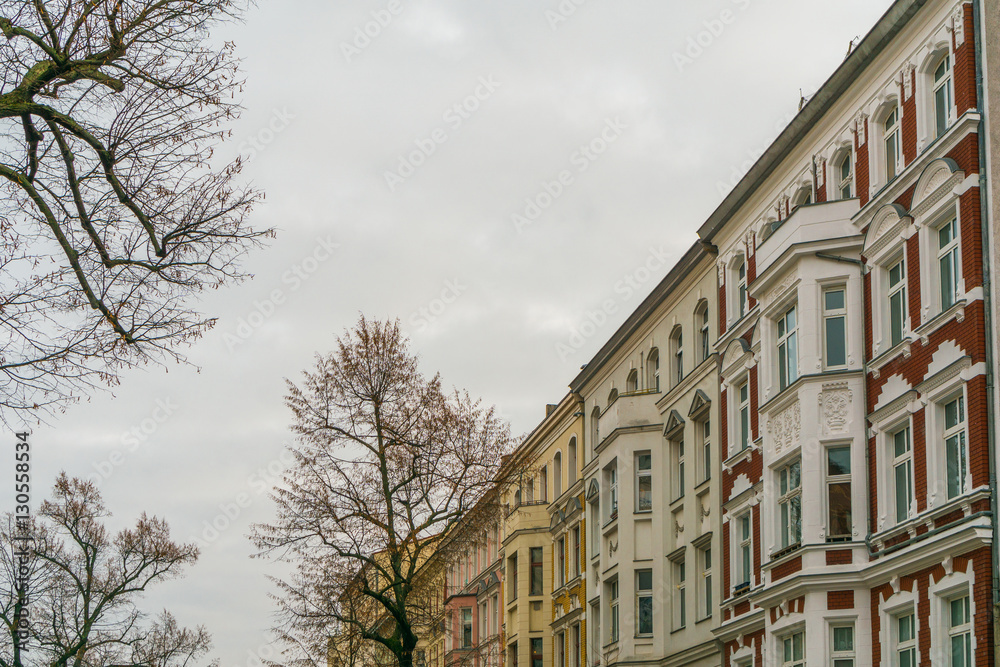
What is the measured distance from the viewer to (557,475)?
169ft

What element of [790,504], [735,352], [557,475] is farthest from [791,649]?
[557,475]

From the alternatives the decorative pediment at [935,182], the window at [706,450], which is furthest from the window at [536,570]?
the decorative pediment at [935,182]

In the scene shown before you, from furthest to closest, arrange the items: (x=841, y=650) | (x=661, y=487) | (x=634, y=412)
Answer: (x=634, y=412) < (x=661, y=487) < (x=841, y=650)

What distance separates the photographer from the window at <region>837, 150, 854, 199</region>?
26845 millimetres

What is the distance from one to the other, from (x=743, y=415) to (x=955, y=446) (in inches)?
392

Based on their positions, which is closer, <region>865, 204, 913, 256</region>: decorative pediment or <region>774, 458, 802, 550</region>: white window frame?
<region>865, 204, 913, 256</region>: decorative pediment

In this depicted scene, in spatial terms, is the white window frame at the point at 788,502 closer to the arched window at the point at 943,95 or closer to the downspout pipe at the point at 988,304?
the downspout pipe at the point at 988,304

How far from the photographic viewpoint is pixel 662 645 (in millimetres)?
36500

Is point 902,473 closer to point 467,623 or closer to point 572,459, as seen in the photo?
point 572,459

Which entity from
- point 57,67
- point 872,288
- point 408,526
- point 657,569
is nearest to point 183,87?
point 57,67

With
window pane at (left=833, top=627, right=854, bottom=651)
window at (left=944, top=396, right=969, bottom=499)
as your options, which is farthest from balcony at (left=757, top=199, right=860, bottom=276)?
window pane at (left=833, top=627, right=854, bottom=651)

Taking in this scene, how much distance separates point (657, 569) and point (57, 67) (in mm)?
28500

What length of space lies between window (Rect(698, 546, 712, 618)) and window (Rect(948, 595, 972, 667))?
1245 centimetres

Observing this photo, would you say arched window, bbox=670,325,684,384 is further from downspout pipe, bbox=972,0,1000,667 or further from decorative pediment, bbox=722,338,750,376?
downspout pipe, bbox=972,0,1000,667
